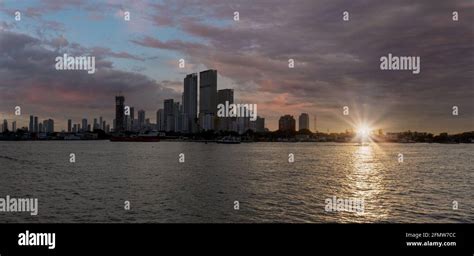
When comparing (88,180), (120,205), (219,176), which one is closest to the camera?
(120,205)

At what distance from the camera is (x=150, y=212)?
27906 millimetres

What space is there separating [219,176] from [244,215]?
26.1 meters

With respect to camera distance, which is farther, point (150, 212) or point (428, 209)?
point (428, 209)

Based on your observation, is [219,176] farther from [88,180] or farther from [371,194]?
[371,194]
